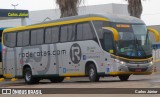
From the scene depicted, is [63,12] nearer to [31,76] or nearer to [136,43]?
[31,76]

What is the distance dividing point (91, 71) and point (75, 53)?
152 cm

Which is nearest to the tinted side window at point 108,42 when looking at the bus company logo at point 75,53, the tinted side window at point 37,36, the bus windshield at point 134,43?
the bus windshield at point 134,43

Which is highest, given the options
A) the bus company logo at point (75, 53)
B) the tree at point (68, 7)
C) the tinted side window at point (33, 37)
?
the tree at point (68, 7)

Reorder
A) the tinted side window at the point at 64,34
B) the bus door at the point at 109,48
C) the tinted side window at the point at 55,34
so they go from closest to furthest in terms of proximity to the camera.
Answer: the bus door at the point at 109,48
the tinted side window at the point at 64,34
the tinted side window at the point at 55,34

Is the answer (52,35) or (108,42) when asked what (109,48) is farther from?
(52,35)

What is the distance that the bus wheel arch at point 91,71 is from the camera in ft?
80.9

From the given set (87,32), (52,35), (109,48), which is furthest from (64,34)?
(109,48)

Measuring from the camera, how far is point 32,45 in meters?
29.0

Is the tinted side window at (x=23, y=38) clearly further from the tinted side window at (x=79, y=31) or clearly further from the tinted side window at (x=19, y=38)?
the tinted side window at (x=79, y=31)

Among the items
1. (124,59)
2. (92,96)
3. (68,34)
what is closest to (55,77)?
(68,34)

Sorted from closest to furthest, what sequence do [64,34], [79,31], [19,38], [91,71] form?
1. [91,71]
2. [79,31]
3. [64,34]
4. [19,38]

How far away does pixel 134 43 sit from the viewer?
80.8 ft

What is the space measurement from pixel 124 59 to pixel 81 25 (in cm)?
296

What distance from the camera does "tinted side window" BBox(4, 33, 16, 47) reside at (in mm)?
30425
